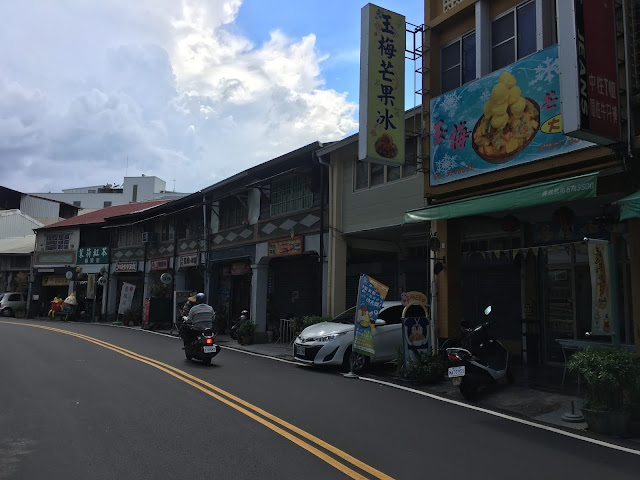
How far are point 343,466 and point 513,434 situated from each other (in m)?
2.68

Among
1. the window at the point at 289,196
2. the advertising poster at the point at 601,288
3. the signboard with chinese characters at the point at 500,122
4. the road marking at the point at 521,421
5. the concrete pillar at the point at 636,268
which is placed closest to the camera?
the road marking at the point at 521,421

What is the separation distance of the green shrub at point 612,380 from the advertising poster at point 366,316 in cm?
483

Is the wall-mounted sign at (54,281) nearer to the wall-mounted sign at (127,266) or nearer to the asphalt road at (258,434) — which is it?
the wall-mounted sign at (127,266)

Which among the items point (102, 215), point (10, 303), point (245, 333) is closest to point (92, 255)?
point (102, 215)

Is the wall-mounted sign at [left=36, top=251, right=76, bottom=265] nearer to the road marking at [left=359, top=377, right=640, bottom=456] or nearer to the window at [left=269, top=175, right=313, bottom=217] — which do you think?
the window at [left=269, top=175, right=313, bottom=217]

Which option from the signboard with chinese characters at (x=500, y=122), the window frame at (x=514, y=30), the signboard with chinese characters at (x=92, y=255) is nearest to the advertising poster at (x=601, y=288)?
the signboard with chinese characters at (x=500, y=122)

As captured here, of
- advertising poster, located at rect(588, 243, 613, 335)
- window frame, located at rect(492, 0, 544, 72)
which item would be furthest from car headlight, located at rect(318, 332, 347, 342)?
window frame, located at rect(492, 0, 544, 72)

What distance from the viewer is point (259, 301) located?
773 inches

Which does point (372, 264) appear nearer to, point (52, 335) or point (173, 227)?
point (52, 335)

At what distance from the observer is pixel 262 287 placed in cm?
1992

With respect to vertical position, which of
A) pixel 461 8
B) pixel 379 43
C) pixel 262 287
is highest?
pixel 461 8

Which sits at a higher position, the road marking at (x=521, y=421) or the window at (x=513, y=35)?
the window at (x=513, y=35)

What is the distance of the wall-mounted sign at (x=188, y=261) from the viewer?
25.1 m

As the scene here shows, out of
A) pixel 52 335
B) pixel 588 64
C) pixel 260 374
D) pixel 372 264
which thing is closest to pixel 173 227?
pixel 52 335
